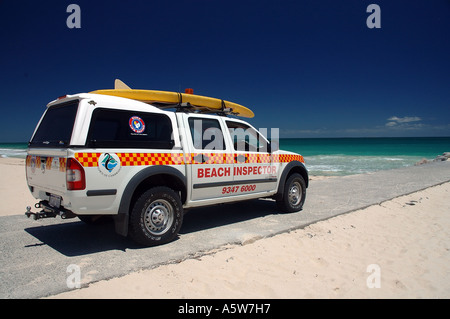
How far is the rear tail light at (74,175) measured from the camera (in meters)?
3.42

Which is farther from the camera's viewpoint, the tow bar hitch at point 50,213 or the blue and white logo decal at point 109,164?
the tow bar hitch at point 50,213

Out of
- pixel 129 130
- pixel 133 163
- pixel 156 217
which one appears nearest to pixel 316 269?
pixel 156 217

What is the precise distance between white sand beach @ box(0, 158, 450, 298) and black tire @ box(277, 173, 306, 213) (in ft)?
2.68

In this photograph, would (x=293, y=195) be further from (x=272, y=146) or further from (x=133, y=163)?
(x=133, y=163)

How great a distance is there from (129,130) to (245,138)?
2.30 m

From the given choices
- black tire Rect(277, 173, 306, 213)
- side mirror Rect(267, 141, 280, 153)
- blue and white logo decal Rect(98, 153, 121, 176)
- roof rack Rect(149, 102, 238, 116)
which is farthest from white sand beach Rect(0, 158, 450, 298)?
roof rack Rect(149, 102, 238, 116)

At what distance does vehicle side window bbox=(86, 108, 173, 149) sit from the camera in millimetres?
3682

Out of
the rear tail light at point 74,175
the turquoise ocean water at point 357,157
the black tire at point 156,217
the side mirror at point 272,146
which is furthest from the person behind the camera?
the turquoise ocean water at point 357,157

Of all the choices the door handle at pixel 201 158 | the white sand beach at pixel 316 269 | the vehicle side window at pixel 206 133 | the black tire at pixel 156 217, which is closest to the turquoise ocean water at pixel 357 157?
the white sand beach at pixel 316 269

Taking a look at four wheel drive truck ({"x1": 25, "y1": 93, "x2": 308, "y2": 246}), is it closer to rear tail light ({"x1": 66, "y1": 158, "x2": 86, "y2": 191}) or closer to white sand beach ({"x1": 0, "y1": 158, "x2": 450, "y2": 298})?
rear tail light ({"x1": 66, "y1": 158, "x2": 86, "y2": 191})

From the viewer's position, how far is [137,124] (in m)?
4.06

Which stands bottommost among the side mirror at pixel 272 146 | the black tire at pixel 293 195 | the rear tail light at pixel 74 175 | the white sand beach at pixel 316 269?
the white sand beach at pixel 316 269

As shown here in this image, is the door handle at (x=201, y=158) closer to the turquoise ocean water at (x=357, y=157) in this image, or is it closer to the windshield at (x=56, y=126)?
the windshield at (x=56, y=126)

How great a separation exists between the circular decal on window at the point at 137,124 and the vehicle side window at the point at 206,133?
82cm
